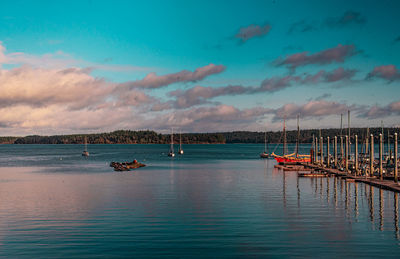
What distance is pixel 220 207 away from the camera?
4169 centimetres

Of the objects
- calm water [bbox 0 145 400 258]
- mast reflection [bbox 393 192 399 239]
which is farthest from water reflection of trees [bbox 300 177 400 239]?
calm water [bbox 0 145 400 258]

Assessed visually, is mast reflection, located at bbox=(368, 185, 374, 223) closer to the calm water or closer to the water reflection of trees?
the water reflection of trees

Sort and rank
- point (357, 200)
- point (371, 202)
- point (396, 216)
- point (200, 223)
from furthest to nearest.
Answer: point (357, 200)
point (371, 202)
point (396, 216)
point (200, 223)

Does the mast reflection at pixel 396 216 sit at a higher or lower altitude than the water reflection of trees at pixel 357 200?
higher

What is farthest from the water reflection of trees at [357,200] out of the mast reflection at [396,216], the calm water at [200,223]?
the calm water at [200,223]

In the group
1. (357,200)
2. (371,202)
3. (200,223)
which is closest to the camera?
(200,223)

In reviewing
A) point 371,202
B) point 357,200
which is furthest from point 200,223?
point 357,200

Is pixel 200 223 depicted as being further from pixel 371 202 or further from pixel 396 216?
pixel 371 202

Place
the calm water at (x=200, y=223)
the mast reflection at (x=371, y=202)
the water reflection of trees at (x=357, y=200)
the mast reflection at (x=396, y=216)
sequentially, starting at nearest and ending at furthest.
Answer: the calm water at (x=200, y=223)
the mast reflection at (x=396, y=216)
the water reflection of trees at (x=357, y=200)
the mast reflection at (x=371, y=202)

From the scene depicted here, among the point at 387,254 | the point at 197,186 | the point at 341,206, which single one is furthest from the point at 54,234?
the point at 197,186

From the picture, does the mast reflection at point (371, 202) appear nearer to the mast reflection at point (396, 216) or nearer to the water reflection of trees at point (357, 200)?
the water reflection of trees at point (357, 200)

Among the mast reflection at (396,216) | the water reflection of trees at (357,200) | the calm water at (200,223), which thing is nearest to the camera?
the calm water at (200,223)

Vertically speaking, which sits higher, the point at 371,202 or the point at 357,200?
the point at 371,202

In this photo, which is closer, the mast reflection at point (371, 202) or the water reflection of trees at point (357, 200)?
the water reflection of trees at point (357, 200)
